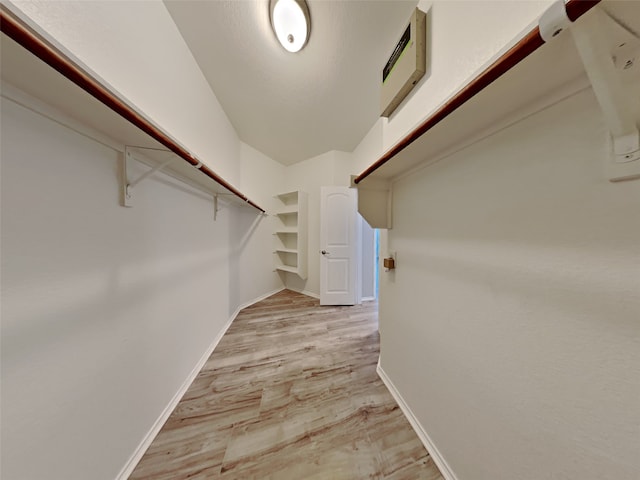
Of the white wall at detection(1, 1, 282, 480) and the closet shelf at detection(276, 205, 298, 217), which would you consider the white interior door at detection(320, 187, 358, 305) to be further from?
the white wall at detection(1, 1, 282, 480)

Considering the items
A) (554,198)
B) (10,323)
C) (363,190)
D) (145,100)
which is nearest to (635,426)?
(554,198)

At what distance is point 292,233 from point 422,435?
2.82 meters

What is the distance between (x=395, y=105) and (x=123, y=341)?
192cm

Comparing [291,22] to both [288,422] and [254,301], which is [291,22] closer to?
[288,422]

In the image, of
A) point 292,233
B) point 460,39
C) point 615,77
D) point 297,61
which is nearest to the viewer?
point 615,77

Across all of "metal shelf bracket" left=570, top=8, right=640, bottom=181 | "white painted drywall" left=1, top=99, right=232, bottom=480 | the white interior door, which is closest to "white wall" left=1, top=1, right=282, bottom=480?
"white painted drywall" left=1, top=99, right=232, bottom=480

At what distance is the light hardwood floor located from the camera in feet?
2.81

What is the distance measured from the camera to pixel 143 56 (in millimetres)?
976

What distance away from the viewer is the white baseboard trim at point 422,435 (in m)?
0.82

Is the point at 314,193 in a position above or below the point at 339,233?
above

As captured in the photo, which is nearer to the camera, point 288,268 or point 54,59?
point 54,59

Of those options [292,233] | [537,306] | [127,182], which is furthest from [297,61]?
[292,233]

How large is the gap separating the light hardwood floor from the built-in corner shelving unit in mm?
1508

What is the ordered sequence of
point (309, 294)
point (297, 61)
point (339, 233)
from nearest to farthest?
point (297, 61) → point (339, 233) → point (309, 294)
